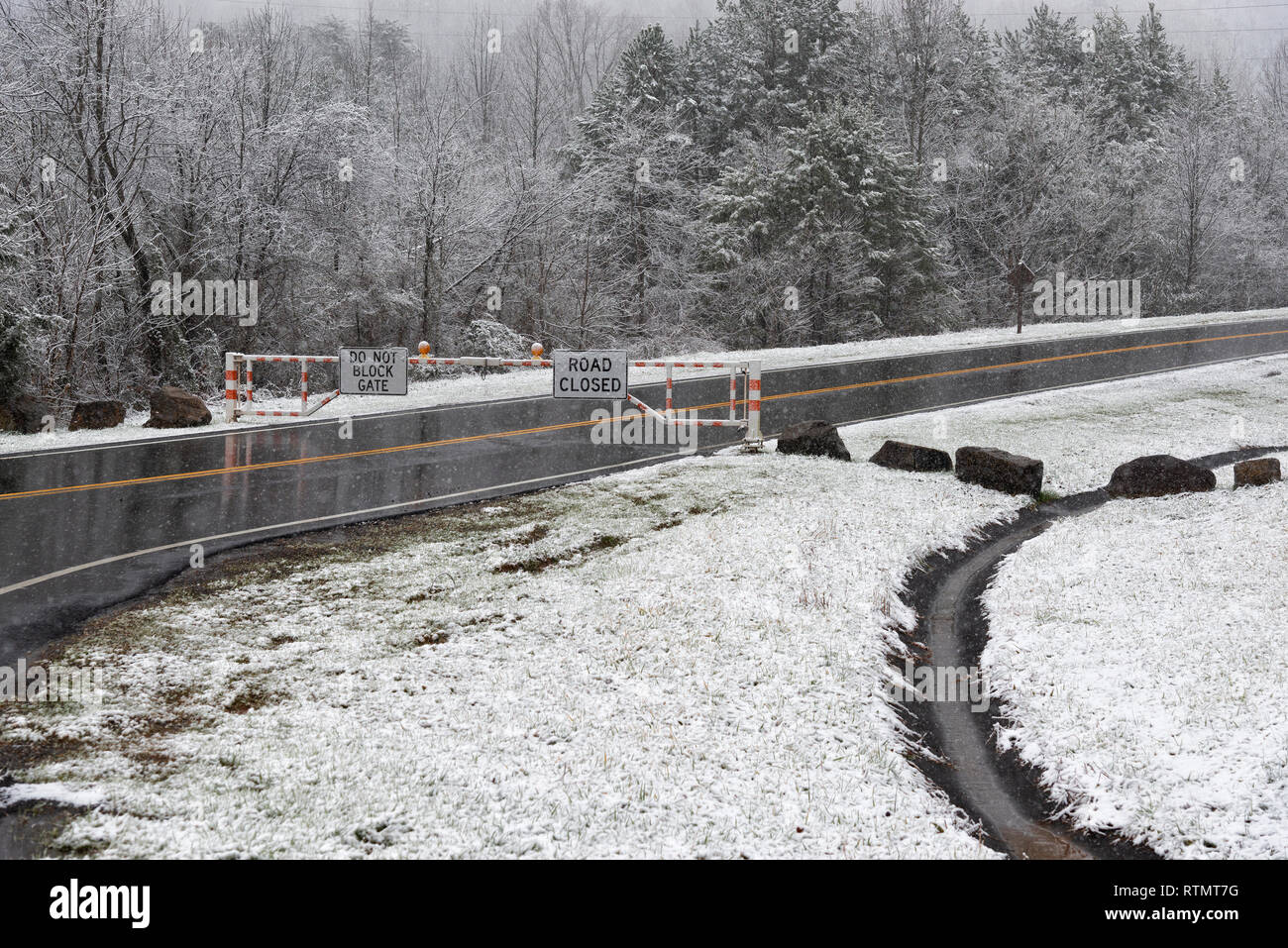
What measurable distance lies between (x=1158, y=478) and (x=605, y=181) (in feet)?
96.2

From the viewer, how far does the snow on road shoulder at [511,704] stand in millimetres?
5422

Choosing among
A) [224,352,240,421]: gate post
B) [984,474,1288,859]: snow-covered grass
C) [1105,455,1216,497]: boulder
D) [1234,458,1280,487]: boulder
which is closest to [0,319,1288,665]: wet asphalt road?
[224,352,240,421]: gate post

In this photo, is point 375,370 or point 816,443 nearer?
point 816,443

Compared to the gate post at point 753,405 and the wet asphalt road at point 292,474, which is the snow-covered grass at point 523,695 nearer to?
the wet asphalt road at point 292,474

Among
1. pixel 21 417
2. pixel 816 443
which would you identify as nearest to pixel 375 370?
pixel 21 417

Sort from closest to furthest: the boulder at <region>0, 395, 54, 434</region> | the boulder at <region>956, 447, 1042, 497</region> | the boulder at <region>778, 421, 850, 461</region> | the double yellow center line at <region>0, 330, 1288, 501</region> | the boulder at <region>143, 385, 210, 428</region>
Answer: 1. the double yellow center line at <region>0, 330, 1288, 501</region>
2. the boulder at <region>956, 447, 1042, 497</region>
3. the boulder at <region>778, 421, 850, 461</region>
4. the boulder at <region>0, 395, 54, 434</region>
5. the boulder at <region>143, 385, 210, 428</region>

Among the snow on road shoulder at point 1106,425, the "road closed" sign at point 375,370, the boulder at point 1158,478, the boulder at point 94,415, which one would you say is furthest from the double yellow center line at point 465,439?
the boulder at point 1158,478

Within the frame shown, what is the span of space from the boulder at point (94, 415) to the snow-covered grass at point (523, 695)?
8487 millimetres

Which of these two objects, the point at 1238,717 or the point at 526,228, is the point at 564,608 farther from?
the point at 526,228

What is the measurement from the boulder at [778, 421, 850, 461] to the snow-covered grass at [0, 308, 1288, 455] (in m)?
7.23

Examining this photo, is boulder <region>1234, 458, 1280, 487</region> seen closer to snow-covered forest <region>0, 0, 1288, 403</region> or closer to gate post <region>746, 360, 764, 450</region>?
gate post <region>746, 360, 764, 450</region>

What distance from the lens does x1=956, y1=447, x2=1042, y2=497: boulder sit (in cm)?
1395

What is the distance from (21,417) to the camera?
16328 millimetres

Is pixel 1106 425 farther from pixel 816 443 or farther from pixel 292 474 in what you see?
pixel 292 474
